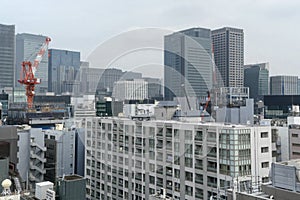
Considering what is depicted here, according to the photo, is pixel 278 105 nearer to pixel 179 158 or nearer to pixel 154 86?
pixel 179 158

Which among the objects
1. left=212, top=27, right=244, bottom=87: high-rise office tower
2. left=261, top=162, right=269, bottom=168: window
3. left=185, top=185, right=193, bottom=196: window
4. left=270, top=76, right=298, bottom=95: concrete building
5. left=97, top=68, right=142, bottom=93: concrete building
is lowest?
left=185, top=185, right=193, bottom=196: window

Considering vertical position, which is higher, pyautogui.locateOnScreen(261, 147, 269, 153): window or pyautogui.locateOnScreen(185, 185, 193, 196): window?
pyautogui.locateOnScreen(261, 147, 269, 153): window

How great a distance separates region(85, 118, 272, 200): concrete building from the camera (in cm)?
608

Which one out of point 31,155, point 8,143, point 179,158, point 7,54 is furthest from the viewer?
point 7,54

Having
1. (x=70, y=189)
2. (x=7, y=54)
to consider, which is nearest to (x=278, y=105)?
(x=70, y=189)

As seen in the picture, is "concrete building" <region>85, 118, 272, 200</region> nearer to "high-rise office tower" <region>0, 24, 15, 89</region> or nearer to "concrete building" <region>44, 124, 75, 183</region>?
"concrete building" <region>44, 124, 75, 183</region>

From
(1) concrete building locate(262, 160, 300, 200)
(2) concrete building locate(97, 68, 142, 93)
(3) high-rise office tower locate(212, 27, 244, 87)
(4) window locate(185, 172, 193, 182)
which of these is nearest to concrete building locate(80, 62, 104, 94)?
(2) concrete building locate(97, 68, 142, 93)

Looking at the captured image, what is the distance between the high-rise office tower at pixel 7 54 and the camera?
40.3 m

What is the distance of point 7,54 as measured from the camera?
41.4 m

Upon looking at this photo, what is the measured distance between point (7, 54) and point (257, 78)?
3223 cm

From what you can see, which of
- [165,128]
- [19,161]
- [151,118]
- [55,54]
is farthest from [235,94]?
[55,54]

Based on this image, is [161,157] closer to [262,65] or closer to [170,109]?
[170,109]

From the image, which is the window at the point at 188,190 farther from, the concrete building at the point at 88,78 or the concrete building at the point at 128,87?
the concrete building at the point at 88,78

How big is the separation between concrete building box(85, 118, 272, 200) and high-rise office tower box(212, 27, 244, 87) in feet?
57.7
